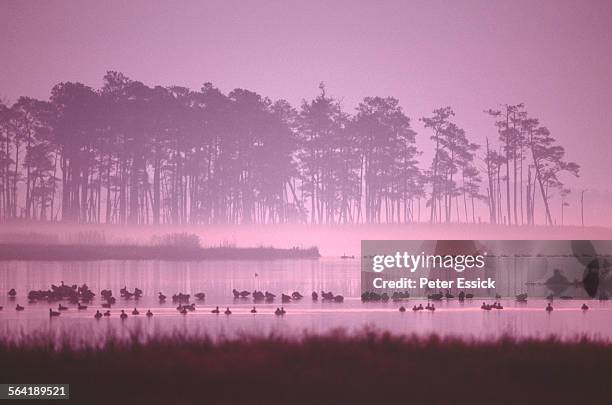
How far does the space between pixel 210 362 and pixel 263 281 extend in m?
31.4

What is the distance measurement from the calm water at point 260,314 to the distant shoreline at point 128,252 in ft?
32.4

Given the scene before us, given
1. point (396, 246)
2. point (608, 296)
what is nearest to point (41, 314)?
point (608, 296)

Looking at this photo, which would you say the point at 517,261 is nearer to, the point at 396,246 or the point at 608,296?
the point at 396,246

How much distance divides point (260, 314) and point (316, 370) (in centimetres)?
1453

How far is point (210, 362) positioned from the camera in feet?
47.2

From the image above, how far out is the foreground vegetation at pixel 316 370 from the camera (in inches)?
522

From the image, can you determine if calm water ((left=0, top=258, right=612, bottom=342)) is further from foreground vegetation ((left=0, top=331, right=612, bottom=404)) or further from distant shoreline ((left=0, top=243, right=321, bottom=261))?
distant shoreline ((left=0, top=243, right=321, bottom=261))

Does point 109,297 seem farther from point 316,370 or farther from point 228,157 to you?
point 228,157

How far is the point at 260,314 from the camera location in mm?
28594

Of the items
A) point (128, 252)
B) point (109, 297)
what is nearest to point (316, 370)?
point (109, 297)

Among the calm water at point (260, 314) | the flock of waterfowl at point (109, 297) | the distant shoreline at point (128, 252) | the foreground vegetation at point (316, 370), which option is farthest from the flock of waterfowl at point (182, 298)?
the distant shoreline at point (128, 252)

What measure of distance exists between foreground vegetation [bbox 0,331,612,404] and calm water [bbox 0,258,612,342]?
1347 mm

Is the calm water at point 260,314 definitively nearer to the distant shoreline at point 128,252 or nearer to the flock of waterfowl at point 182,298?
the flock of waterfowl at point 182,298

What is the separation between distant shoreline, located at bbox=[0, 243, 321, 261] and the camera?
62500mm
